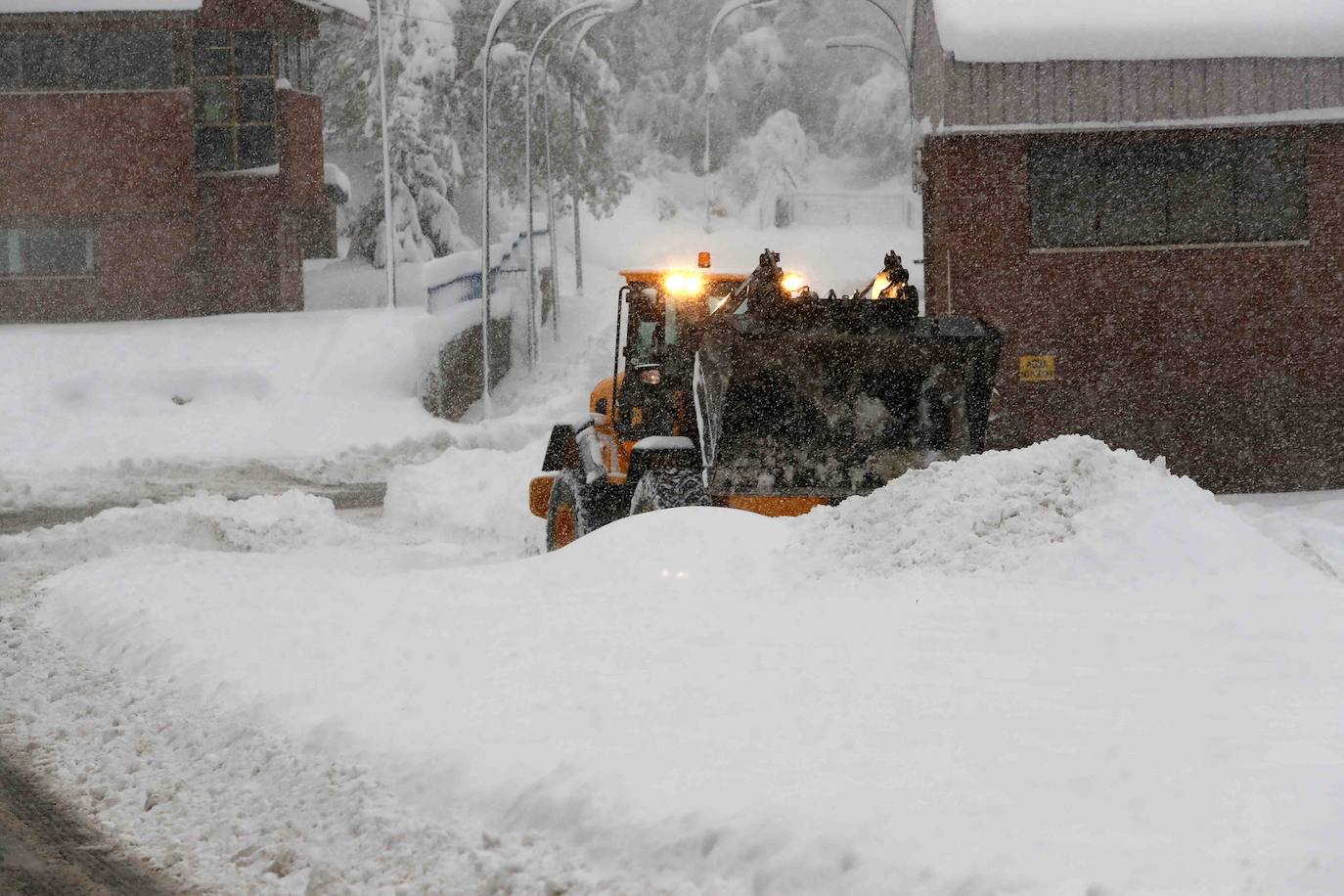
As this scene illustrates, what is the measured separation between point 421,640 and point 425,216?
42.5 m

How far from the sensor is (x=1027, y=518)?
928cm

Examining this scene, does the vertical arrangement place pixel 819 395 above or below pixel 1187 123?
below

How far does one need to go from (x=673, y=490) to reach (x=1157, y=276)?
10.1 meters

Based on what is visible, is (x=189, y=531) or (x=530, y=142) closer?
(x=189, y=531)

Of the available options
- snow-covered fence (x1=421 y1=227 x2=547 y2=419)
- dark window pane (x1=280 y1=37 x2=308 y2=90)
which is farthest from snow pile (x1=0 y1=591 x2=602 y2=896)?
dark window pane (x1=280 y1=37 x2=308 y2=90)

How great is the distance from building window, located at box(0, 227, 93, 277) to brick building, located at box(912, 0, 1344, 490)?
78.4ft

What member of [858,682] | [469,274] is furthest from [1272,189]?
[469,274]

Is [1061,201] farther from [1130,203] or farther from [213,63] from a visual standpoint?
[213,63]

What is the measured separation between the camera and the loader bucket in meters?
11.1

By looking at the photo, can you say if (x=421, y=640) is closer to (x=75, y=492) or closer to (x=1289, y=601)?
(x=1289, y=601)

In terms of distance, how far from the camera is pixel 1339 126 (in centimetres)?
1909

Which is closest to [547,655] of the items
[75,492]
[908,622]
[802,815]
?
[908,622]

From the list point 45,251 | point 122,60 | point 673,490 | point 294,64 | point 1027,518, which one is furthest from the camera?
point 294,64

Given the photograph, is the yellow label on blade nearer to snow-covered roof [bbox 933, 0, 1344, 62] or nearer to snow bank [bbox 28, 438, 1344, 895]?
snow-covered roof [bbox 933, 0, 1344, 62]
